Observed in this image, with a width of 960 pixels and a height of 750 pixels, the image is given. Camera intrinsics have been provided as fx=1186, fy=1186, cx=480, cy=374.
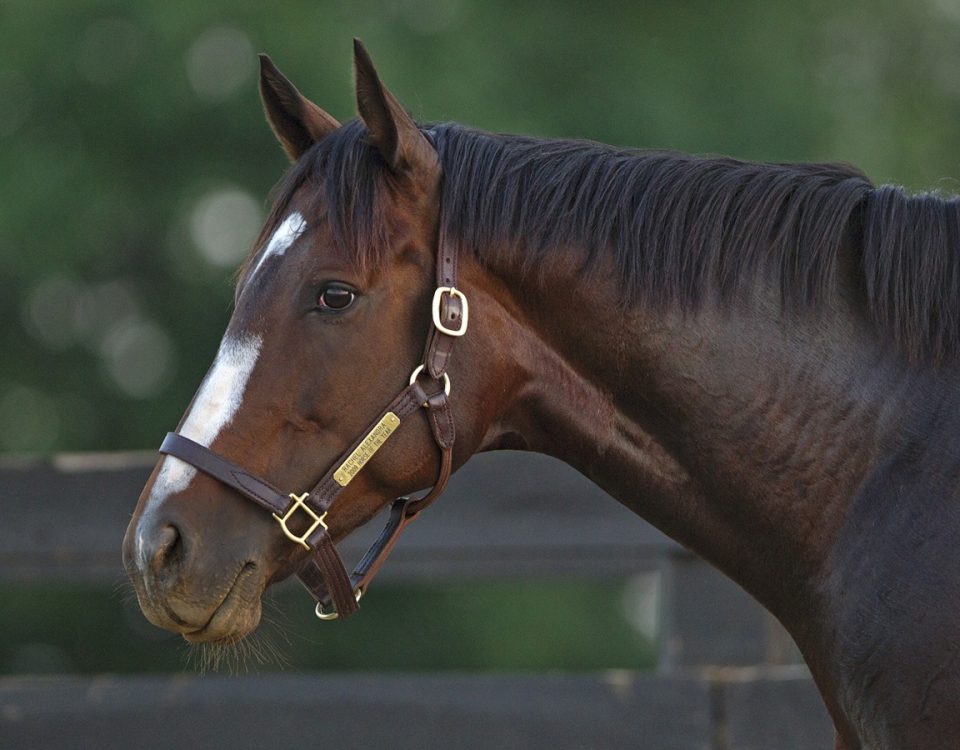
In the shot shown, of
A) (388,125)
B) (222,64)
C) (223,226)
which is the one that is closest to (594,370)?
(388,125)

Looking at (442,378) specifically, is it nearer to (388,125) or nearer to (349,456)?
(349,456)

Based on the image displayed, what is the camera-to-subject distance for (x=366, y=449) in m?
2.28

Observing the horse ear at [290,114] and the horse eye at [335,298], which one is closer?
the horse eye at [335,298]

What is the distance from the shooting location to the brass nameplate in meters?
2.27

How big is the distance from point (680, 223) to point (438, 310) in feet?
1.68

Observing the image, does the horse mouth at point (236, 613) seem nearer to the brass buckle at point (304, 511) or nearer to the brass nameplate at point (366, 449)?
the brass buckle at point (304, 511)

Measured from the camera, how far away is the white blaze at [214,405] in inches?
87.1

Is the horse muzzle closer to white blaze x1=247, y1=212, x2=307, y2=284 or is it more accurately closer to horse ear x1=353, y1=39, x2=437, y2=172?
white blaze x1=247, y1=212, x2=307, y2=284

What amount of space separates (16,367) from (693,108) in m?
5.47

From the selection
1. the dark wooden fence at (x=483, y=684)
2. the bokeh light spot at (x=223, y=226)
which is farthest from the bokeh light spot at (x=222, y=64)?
the dark wooden fence at (x=483, y=684)

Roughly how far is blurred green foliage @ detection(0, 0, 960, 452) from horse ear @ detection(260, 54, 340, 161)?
550cm

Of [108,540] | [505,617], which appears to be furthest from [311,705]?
[505,617]

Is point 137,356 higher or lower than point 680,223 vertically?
lower

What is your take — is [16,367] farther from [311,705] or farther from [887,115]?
[887,115]
